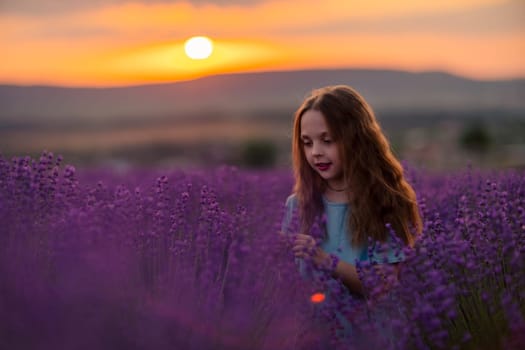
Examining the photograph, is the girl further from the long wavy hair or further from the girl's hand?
the girl's hand


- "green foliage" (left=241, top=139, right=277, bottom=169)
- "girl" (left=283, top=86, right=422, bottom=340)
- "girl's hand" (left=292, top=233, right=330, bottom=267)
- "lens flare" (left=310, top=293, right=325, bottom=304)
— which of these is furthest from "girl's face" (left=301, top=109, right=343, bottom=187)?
"green foliage" (left=241, top=139, right=277, bottom=169)

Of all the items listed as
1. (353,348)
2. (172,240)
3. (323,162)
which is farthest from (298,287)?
(323,162)

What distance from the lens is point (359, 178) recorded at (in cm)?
303

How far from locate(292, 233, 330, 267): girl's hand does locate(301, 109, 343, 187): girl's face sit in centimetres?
61

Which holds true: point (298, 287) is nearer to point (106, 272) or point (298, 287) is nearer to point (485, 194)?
point (106, 272)

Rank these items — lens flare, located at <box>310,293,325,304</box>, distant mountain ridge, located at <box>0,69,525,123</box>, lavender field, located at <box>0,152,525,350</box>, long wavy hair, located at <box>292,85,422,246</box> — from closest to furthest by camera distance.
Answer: lavender field, located at <box>0,152,525,350</box>, lens flare, located at <box>310,293,325,304</box>, long wavy hair, located at <box>292,85,422,246</box>, distant mountain ridge, located at <box>0,69,525,123</box>

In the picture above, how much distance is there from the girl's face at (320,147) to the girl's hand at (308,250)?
0.61 meters

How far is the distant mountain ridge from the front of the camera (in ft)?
257

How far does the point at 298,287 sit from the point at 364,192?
0.90 metres

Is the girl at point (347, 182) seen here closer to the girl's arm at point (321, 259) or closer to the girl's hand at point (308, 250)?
the girl's arm at point (321, 259)

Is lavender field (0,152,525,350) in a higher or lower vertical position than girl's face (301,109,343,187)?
lower

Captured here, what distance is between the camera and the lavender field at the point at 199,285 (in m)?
1.76

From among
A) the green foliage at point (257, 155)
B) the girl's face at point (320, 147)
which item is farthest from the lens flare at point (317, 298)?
the green foliage at point (257, 155)

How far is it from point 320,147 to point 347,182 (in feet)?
0.70
